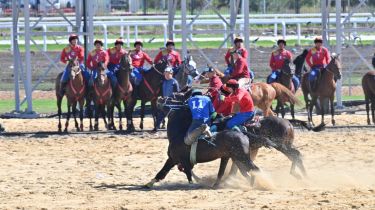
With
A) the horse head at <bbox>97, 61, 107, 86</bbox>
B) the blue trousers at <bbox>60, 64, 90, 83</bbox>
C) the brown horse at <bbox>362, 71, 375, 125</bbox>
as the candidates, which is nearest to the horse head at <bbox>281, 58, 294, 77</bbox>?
the brown horse at <bbox>362, 71, 375, 125</bbox>

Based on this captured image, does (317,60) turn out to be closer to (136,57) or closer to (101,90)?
(136,57)

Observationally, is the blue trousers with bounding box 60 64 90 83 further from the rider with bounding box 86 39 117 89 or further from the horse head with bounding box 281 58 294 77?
the horse head with bounding box 281 58 294 77

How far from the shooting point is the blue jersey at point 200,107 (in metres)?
16.6

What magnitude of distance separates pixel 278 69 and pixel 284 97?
411cm

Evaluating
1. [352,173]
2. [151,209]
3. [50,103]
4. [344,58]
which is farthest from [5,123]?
[344,58]

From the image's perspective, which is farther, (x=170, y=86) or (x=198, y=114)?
(x=170, y=86)

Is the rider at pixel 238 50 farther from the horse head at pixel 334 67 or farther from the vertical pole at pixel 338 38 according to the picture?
the vertical pole at pixel 338 38

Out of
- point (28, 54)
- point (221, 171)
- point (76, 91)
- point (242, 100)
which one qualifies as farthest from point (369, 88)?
point (221, 171)

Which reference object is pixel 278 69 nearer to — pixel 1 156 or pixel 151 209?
pixel 1 156

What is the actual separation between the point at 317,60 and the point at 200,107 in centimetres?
1221

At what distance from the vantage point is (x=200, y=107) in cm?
1655

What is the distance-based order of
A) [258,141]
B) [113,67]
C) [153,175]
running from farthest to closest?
[113,67] → [153,175] → [258,141]

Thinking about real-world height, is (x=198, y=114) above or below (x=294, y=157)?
above

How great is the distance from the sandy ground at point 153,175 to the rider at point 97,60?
1.74m
